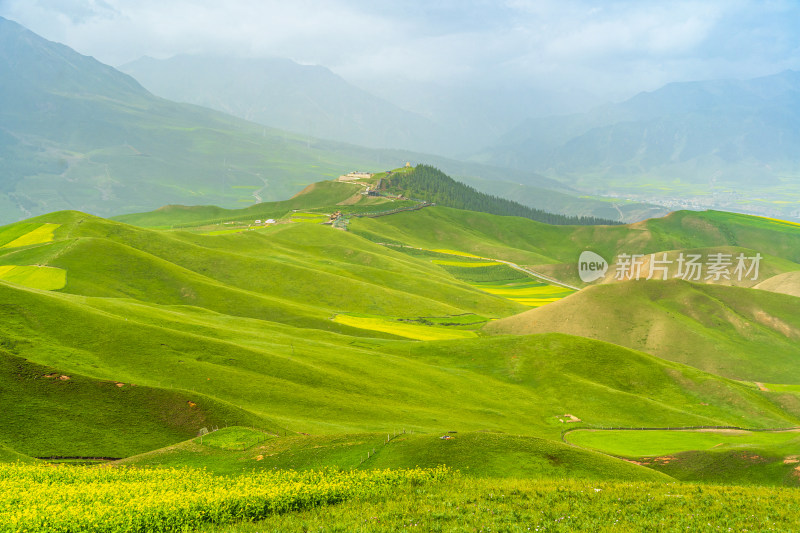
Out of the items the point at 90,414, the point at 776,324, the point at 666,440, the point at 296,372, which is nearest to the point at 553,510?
the point at 90,414

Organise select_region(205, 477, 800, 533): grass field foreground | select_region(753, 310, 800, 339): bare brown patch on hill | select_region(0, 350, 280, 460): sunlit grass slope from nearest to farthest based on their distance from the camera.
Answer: select_region(205, 477, 800, 533): grass field foreground < select_region(0, 350, 280, 460): sunlit grass slope < select_region(753, 310, 800, 339): bare brown patch on hill

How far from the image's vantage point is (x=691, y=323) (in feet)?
427

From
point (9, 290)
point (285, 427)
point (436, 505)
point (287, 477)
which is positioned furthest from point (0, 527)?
point (9, 290)

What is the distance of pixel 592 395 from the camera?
89188 millimetres

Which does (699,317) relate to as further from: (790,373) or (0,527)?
(0,527)

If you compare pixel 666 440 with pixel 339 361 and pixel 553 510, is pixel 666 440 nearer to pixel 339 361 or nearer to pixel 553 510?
pixel 339 361

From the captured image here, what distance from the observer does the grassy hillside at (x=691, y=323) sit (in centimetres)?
11893

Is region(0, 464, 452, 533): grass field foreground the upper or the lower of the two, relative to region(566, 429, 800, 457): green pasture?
upper

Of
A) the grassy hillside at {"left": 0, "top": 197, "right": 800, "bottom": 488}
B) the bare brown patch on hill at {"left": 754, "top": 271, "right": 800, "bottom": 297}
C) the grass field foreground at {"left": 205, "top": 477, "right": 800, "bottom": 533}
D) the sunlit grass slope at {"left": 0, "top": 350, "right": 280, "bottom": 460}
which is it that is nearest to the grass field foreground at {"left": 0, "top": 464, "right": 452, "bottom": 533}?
the grass field foreground at {"left": 205, "top": 477, "right": 800, "bottom": 533}

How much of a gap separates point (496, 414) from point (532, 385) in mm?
20516

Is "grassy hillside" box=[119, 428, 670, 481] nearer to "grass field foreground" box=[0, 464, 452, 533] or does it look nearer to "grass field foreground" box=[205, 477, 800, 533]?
"grass field foreground" box=[0, 464, 452, 533]

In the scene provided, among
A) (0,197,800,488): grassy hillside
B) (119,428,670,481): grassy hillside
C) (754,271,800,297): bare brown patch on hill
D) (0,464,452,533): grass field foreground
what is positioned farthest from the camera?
(754,271,800,297): bare brown patch on hill

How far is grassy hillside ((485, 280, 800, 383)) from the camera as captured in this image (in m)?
119

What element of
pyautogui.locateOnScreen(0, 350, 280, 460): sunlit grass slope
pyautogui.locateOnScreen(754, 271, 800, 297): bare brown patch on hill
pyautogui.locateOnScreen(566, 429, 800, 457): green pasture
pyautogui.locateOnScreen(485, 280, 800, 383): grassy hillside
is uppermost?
pyautogui.locateOnScreen(754, 271, 800, 297): bare brown patch on hill
